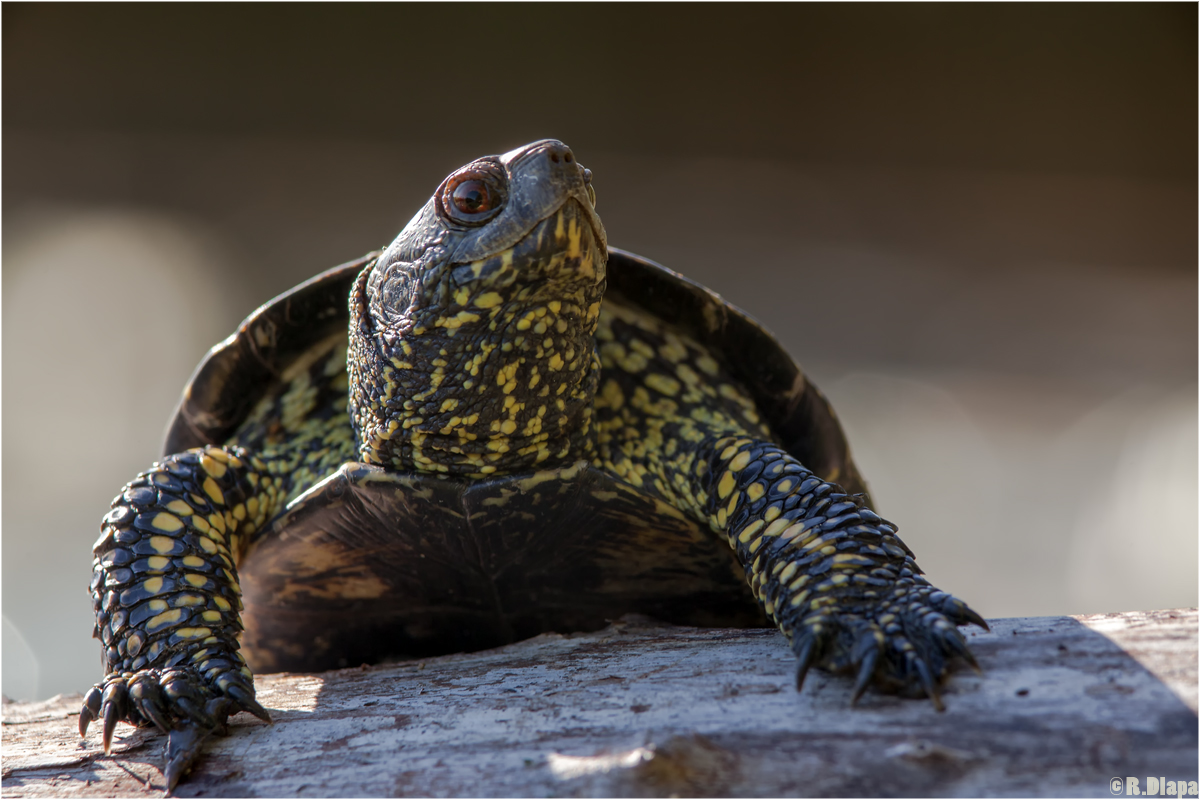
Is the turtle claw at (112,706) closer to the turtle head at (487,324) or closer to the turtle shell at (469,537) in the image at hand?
the turtle shell at (469,537)

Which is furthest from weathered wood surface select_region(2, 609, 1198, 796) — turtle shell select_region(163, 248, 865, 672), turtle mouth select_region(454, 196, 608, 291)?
turtle mouth select_region(454, 196, 608, 291)

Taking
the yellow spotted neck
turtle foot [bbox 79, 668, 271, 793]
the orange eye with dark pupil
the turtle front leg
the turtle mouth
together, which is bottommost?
turtle foot [bbox 79, 668, 271, 793]

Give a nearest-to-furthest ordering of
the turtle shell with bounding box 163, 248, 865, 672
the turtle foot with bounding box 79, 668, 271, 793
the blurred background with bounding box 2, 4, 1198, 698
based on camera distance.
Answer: the turtle foot with bounding box 79, 668, 271, 793
the turtle shell with bounding box 163, 248, 865, 672
the blurred background with bounding box 2, 4, 1198, 698

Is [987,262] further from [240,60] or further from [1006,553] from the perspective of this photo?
[240,60]

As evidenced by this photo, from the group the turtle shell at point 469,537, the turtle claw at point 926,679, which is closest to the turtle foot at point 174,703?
the turtle shell at point 469,537

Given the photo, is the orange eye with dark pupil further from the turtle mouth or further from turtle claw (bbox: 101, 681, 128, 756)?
turtle claw (bbox: 101, 681, 128, 756)

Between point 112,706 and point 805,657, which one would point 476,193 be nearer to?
point 805,657
